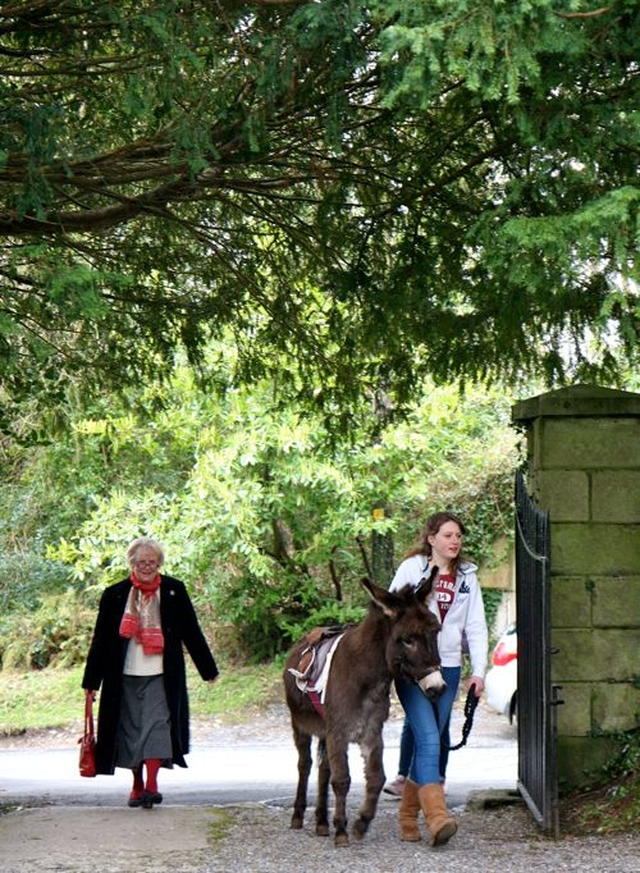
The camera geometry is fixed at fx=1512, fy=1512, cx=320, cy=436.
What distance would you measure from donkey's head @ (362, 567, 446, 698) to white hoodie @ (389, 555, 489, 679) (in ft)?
1.46

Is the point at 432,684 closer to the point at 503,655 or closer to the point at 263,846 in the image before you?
the point at 263,846

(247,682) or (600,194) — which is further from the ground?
(600,194)

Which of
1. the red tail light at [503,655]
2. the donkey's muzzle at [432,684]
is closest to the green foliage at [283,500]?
the red tail light at [503,655]

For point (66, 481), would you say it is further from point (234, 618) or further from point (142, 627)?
point (142, 627)

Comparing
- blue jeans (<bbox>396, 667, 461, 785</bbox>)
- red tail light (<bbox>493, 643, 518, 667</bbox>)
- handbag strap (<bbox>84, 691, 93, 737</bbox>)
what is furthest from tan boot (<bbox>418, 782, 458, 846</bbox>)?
red tail light (<bbox>493, 643, 518, 667</bbox>)

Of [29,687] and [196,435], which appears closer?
[196,435]

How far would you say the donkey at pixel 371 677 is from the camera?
802 cm

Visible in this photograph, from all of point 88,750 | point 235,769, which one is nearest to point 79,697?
point 235,769

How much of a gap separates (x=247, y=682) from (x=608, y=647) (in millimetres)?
12671

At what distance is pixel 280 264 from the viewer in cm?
1145

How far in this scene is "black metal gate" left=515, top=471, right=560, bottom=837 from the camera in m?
8.12

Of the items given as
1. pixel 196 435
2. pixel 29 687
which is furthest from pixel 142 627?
pixel 29 687

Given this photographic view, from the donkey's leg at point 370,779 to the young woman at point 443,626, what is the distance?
0.22 meters

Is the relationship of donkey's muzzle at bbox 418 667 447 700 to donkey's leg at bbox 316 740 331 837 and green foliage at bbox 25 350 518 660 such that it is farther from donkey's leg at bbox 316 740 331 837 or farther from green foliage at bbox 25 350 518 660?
green foliage at bbox 25 350 518 660
